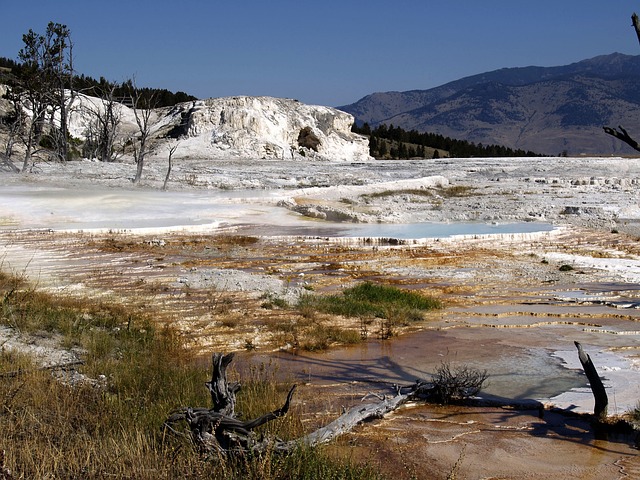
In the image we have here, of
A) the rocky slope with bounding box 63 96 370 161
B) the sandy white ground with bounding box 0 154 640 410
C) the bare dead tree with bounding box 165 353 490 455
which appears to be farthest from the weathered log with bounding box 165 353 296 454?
the rocky slope with bounding box 63 96 370 161

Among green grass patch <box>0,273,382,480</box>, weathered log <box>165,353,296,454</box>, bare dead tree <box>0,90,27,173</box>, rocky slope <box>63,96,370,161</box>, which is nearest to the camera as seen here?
green grass patch <box>0,273,382,480</box>

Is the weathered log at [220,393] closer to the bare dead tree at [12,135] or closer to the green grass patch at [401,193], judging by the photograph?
the green grass patch at [401,193]

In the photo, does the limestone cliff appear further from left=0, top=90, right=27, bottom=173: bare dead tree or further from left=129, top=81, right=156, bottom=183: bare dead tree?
left=0, top=90, right=27, bottom=173: bare dead tree

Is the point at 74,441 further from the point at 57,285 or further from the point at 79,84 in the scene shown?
the point at 79,84

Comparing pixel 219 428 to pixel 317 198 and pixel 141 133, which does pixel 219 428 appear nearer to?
pixel 317 198

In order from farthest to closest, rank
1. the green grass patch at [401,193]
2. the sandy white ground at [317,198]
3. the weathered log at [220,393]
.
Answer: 1. the green grass patch at [401,193]
2. the sandy white ground at [317,198]
3. the weathered log at [220,393]

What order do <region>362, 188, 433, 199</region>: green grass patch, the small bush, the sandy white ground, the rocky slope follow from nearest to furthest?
the small bush, the sandy white ground, <region>362, 188, 433, 199</region>: green grass patch, the rocky slope

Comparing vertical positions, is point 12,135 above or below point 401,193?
above

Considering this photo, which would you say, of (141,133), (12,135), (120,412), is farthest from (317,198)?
(120,412)

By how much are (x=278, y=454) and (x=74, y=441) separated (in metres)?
1.17

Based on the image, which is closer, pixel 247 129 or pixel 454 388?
Answer: pixel 454 388

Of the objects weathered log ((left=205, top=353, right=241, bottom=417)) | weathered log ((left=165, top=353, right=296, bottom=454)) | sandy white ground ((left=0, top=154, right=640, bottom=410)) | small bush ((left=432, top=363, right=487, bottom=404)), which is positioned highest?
sandy white ground ((left=0, top=154, right=640, bottom=410))

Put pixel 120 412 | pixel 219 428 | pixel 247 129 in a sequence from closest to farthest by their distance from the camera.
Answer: pixel 219 428
pixel 120 412
pixel 247 129

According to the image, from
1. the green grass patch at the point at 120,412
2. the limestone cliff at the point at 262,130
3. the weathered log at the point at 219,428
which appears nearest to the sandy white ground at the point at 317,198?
the green grass patch at the point at 120,412
